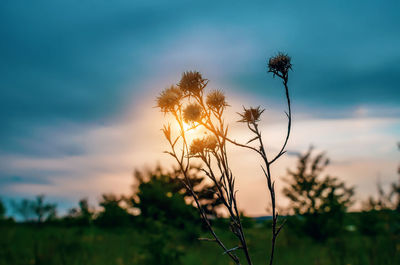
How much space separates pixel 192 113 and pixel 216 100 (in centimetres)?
21

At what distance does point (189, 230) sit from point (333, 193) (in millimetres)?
6764

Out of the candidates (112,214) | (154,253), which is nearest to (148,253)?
(154,253)

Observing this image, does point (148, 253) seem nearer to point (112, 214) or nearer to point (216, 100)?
point (216, 100)

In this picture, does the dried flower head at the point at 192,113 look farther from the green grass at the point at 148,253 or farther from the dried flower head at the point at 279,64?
the green grass at the point at 148,253

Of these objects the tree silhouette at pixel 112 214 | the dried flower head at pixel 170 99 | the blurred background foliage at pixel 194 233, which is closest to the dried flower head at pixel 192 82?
the dried flower head at pixel 170 99

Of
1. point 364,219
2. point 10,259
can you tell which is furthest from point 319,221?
point 10,259

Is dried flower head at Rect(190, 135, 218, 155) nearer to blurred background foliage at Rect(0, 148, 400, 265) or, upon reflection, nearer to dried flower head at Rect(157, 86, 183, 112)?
dried flower head at Rect(157, 86, 183, 112)

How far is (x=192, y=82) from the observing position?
222 centimetres

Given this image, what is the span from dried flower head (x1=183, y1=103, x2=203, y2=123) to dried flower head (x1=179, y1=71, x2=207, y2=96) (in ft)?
0.37

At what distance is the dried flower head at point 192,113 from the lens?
2135 mm

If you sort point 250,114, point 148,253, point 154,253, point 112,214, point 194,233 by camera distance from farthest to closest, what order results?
point 112,214 < point 194,233 < point 148,253 < point 154,253 < point 250,114

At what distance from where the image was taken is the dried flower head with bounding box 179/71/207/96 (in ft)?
7.25

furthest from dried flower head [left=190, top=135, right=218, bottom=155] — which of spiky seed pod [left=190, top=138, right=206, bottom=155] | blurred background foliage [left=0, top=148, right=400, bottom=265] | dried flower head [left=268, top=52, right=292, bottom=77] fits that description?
blurred background foliage [left=0, top=148, right=400, bottom=265]

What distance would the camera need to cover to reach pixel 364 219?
1617 cm
